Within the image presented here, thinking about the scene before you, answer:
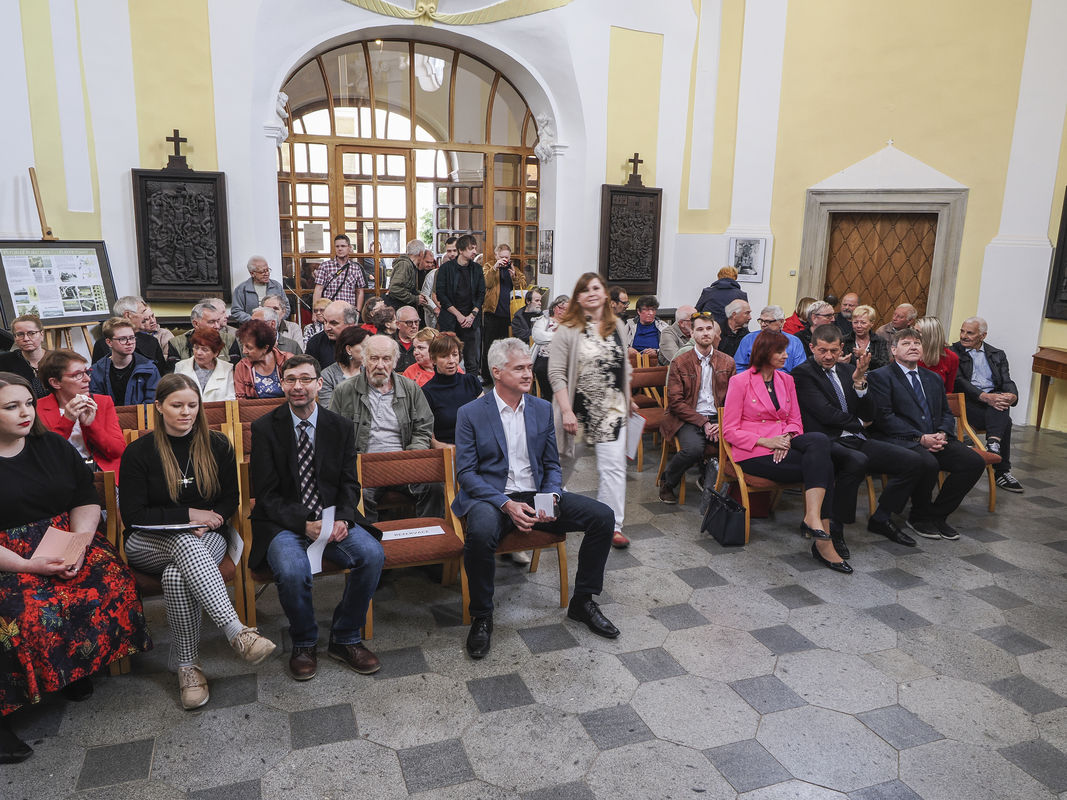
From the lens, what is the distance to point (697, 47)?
10328 mm

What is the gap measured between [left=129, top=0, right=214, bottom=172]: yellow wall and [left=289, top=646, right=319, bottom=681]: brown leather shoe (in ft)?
21.9

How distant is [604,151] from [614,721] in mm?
8560

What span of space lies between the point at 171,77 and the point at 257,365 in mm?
4850

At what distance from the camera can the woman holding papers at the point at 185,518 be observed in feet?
10.0

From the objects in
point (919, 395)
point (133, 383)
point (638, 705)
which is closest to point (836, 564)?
point (919, 395)

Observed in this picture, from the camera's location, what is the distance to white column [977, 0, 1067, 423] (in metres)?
8.07

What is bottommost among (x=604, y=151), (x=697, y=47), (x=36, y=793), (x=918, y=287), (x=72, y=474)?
(x=36, y=793)

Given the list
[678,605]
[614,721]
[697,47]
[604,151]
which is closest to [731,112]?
[697,47]

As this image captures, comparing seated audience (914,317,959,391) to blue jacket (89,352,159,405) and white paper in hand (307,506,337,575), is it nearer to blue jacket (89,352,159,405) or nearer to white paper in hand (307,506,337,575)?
white paper in hand (307,506,337,575)

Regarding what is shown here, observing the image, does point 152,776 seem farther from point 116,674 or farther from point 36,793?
point 116,674

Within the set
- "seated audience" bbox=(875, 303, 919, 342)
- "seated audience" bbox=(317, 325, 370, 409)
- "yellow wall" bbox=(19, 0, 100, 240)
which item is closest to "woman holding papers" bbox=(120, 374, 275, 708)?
"seated audience" bbox=(317, 325, 370, 409)

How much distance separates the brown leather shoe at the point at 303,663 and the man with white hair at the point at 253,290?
517cm

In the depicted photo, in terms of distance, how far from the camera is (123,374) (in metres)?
4.79

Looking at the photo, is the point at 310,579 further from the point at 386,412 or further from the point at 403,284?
the point at 403,284
